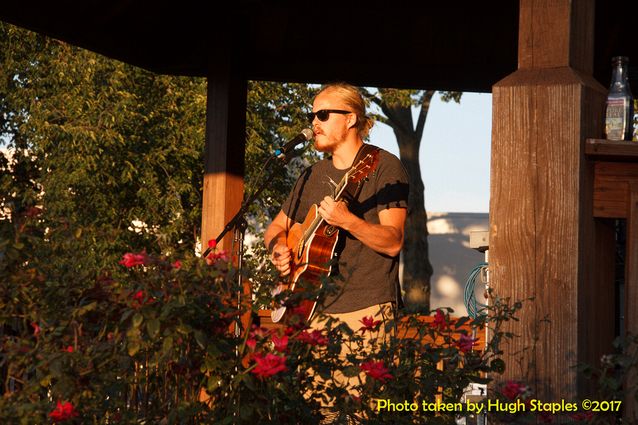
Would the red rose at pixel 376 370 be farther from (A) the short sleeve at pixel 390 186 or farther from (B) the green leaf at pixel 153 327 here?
(A) the short sleeve at pixel 390 186

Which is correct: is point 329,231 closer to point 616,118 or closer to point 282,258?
point 282,258

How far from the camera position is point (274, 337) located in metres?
3.20

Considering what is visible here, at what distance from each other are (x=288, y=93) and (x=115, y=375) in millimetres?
13961

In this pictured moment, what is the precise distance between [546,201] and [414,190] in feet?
71.9

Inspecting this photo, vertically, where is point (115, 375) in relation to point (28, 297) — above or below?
A: below

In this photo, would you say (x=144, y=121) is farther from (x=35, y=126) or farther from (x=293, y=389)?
(x=293, y=389)

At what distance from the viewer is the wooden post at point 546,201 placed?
12.0 ft

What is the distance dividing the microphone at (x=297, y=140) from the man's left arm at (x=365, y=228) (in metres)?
0.38

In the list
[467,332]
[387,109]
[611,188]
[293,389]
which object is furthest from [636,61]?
[387,109]

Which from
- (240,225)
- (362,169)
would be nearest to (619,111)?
(362,169)

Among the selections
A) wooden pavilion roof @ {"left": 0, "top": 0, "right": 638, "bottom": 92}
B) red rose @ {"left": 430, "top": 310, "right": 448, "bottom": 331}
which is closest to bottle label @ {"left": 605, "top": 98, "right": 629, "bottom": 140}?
red rose @ {"left": 430, "top": 310, "right": 448, "bottom": 331}

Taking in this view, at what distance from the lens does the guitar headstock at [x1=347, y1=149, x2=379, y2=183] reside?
4.95m

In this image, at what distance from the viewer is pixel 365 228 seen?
4.71 m

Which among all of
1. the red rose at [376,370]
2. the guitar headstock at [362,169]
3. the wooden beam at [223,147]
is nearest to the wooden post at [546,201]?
the red rose at [376,370]
